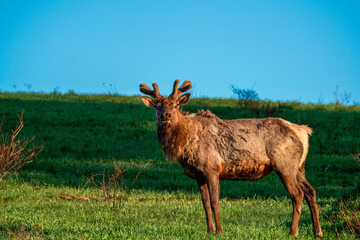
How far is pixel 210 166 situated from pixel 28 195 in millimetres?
6425

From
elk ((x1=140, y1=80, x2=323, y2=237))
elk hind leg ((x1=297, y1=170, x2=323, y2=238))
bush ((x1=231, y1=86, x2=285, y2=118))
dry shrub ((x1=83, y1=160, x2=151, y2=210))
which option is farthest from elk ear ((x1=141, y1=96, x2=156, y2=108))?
bush ((x1=231, y1=86, x2=285, y2=118))

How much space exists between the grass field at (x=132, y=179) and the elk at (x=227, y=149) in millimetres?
775

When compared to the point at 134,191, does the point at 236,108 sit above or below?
above

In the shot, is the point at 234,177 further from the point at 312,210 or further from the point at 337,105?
the point at 337,105

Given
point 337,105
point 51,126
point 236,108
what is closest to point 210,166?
point 51,126

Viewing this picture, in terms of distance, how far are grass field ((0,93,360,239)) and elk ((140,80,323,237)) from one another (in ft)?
2.54

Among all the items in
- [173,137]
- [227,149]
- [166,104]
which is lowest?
[227,149]

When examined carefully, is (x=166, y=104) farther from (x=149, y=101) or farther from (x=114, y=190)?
(x=114, y=190)

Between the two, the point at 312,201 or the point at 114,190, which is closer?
the point at 312,201

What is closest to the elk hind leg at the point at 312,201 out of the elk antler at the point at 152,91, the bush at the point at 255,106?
the elk antler at the point at 152,91

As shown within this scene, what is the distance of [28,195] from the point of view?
12.1m

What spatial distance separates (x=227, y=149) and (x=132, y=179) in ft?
23.0

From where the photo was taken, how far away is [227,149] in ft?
26.3

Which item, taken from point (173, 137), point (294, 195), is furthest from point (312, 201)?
point (173, 137)
